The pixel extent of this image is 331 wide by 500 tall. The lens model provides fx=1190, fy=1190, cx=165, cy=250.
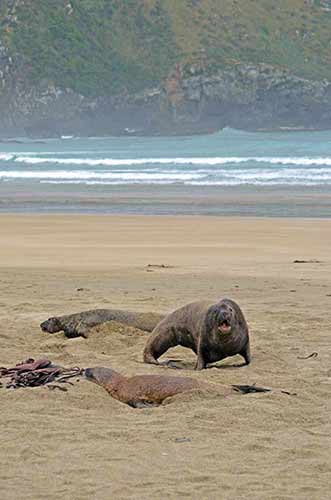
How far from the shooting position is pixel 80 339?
29.9 ft

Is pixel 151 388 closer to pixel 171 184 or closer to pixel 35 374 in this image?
pixel 35 374

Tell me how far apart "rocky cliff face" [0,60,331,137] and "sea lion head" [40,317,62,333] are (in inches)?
3264

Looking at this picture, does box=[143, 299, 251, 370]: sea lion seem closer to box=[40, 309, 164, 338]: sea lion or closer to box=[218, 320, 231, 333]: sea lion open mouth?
box=[218, 320, 231, 333]: sea lion open mouth

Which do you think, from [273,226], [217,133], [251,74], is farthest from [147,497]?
[251,74]

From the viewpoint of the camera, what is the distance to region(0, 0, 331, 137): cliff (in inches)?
3890

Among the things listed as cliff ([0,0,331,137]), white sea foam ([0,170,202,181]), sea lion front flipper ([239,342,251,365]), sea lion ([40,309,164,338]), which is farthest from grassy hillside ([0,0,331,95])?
sea lion front flipper ([239,342,251,365])

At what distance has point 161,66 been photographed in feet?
362

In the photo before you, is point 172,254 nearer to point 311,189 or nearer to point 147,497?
point 147,497

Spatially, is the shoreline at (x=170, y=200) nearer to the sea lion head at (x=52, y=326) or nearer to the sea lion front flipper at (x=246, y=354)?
the sea lion head at (x=52, y=326)

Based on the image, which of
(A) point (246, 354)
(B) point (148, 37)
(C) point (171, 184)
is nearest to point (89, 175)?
(C) point (171, 184)

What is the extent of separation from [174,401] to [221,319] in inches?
40.3

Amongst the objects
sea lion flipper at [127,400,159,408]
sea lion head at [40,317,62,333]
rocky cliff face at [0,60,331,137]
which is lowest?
sea lion flipper at [127,400,159,408]

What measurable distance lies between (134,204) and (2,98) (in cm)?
8653

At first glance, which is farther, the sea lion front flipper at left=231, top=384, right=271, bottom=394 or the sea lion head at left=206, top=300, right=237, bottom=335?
the sea lion head at left=206, top=300, right=237, bottom=335
